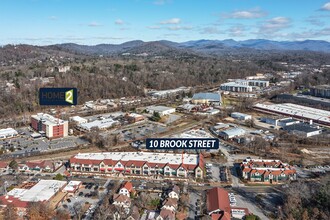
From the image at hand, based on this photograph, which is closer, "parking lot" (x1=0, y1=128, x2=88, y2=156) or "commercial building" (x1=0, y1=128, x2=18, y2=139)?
"parking lot" (x1=0, y1=128, x2=88, y2=156)

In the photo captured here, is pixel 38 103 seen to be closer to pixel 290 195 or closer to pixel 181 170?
pixel 181 170

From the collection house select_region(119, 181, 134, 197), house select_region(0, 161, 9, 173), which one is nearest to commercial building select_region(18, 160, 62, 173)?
house select_region(0, 161, 9, 173)

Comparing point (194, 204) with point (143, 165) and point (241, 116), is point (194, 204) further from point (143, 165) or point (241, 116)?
point (241, 116)

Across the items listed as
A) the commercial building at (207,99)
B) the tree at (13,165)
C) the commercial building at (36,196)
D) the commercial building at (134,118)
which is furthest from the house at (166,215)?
the commercial building at (207,99)

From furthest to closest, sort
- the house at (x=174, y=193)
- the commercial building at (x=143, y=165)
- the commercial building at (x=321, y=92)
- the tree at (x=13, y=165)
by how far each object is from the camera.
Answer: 1. the commercial building at (x=321, y=92)
2. the tree at (x=13, y=165)
3. the commercial building at (x=143, y=165)
4. the house at (x=174, y=193)

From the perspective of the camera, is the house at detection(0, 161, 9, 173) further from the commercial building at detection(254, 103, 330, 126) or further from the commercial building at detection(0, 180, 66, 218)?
the commercial building at detection(254, 103, 330, 126)

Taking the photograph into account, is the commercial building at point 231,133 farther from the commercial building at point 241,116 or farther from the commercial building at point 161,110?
the commercial building at point 161,110

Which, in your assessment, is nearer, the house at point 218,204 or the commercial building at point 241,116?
the house at point 218,204
